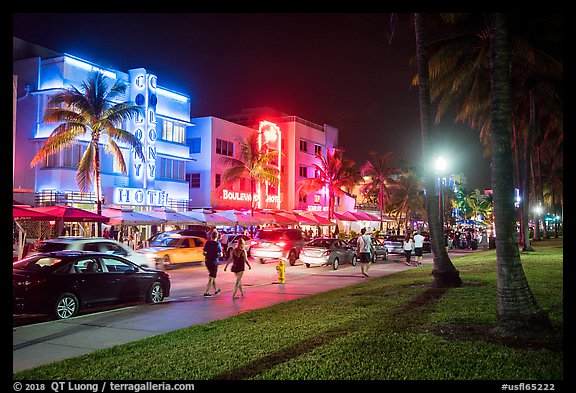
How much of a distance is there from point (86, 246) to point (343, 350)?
12.5 meters

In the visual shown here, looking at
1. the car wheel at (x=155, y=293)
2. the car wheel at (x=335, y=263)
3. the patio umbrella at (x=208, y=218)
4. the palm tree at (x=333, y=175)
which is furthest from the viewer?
the palm tree at (x=333, y=175)

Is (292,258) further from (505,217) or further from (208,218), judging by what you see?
(505,217)

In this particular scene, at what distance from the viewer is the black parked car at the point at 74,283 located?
11.5 metres

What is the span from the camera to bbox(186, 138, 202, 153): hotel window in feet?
149

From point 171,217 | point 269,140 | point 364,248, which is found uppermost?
point 269,140

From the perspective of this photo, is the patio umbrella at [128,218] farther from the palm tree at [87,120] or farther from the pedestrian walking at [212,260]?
the pedestrian walking at [212,260]

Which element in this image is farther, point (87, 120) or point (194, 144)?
point (194, 144)

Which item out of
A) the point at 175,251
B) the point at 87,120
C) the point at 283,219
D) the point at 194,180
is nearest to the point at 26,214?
the point at 175,251

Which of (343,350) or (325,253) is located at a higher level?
(325,253)

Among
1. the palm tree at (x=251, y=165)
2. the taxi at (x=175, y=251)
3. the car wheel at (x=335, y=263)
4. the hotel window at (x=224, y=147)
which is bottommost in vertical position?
the car wheel at (x=335, y=263)

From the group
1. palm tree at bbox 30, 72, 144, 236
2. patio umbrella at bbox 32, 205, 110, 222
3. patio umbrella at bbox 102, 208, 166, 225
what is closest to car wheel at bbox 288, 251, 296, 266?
patio umbrella at bbox 102, 208, 166, 225

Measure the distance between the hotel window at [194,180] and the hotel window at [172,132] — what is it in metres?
4.40

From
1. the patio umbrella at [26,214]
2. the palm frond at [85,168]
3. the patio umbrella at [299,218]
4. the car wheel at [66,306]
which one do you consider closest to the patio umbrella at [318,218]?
the patio umbrella at [299,218]

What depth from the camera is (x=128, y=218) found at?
2823cm
